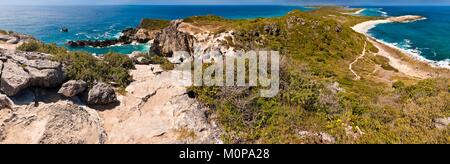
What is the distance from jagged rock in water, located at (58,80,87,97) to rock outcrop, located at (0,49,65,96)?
1.09m

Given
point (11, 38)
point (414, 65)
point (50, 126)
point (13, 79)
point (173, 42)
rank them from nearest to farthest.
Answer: point (50, 126)
point (13, 79)
point (11, 38)
point (414, 65)
point (173, 42)

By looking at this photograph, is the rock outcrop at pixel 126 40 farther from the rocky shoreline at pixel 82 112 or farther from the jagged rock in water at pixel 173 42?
the rocky shoreline at pixel 82 112

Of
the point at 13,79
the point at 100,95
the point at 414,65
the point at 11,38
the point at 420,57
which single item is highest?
the point at 11,38

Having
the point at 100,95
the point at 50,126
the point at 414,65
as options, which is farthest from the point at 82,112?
the point at 414,65

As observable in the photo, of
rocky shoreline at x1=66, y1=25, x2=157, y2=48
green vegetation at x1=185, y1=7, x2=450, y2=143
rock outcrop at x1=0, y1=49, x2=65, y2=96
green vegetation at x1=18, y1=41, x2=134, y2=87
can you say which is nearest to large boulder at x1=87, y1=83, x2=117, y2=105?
green vegetation at x1=18, y1=41, x2=134, y2=87

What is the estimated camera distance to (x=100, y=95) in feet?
57.8

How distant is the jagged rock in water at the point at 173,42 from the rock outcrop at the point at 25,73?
3191 centimetres

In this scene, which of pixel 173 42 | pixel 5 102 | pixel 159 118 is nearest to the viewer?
pixel 5 102

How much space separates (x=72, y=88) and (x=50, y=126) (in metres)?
3.49

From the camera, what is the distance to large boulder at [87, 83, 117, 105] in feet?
57.5

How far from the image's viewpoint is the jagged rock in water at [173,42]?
1975 inches

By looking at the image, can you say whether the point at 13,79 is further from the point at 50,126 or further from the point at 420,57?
the point at 420,57

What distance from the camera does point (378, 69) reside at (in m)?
41.3
